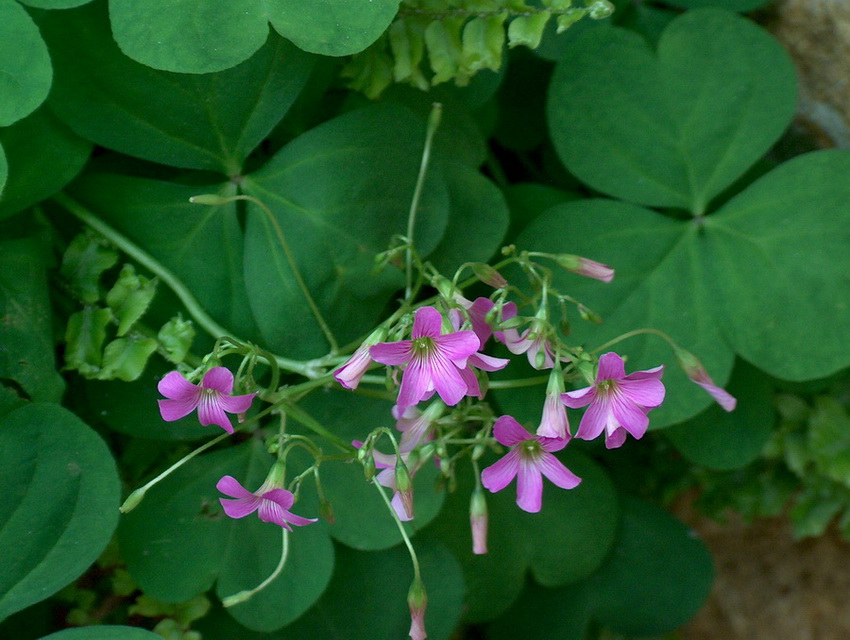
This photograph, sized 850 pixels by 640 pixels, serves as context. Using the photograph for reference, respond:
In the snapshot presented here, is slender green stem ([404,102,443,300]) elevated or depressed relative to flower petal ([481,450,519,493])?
elevated

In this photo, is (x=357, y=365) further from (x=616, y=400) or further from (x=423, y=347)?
(x=616, y=400)

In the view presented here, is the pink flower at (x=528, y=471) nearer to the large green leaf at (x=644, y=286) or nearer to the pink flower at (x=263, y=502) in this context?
the pink flower at (x=263, y=502)

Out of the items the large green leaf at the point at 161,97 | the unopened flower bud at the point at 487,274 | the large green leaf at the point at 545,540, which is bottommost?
the large green leaf at the point at 545,540

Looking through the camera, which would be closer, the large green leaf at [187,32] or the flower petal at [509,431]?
the flower petal at [509,431]

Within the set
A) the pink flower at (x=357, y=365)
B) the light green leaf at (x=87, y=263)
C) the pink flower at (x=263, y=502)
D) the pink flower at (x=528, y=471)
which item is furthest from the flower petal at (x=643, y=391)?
the light green leaf at (x=87, y=263)

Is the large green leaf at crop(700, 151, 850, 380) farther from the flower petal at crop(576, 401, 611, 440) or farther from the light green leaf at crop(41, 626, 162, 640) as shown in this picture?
the light green leaf at crop(41, 626, 162, 640)

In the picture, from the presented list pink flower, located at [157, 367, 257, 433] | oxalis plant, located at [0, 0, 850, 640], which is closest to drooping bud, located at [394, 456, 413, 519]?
oxalis plant, located at [0, 0, 850, 640]
